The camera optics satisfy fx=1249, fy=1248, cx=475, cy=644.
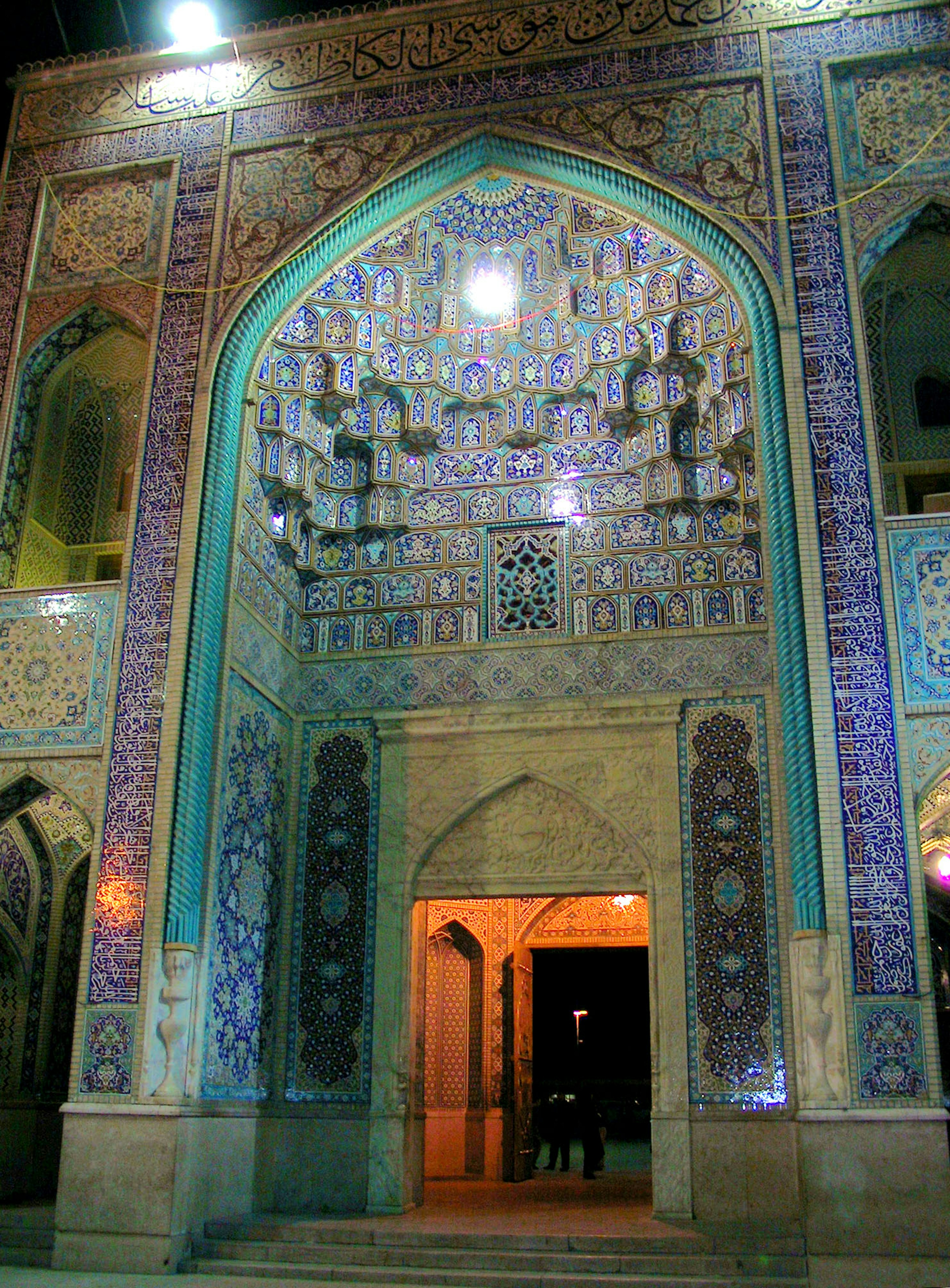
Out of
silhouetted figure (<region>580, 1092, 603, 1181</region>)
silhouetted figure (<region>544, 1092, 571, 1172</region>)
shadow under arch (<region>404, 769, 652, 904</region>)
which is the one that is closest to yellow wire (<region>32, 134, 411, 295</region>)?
shadow under arch (<region>404, 769, 652, 904</region>)

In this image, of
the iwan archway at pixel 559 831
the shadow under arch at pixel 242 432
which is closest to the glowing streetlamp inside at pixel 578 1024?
the iwan archway at pixel 559 831

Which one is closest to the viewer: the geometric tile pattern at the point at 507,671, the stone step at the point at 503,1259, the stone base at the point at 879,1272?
the stone base at the point at 879,1272

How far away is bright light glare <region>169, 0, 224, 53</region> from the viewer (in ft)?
28.6

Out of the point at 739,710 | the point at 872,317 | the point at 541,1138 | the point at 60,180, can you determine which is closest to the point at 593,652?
the point at 739,710

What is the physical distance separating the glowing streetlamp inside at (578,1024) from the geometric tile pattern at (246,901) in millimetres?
9550

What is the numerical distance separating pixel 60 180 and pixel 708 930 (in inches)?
262

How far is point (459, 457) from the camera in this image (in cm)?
919

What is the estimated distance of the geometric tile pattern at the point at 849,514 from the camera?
6059 mm

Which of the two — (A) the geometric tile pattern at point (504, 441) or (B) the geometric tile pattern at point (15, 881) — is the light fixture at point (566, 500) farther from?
(B) the geometric tile pattern at point (15, 881)

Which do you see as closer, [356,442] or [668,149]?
[668,149]

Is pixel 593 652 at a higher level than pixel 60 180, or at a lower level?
lower

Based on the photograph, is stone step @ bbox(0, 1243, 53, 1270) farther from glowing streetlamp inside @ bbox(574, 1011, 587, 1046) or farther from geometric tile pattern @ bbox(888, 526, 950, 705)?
glowing streetlamp inside @ bbox(574, 1011, 587, 1046)

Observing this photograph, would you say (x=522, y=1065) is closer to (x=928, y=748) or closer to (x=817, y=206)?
(x=928, y=748)

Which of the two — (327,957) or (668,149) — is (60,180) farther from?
(327,957)
